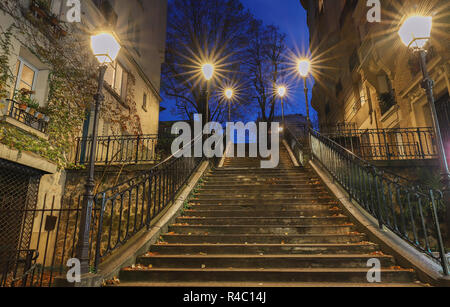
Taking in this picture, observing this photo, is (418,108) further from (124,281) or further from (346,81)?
(124,281)

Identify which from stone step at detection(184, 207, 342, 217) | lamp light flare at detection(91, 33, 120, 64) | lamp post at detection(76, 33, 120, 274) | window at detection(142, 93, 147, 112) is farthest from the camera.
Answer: window at detection(142, 93, 147, 112)

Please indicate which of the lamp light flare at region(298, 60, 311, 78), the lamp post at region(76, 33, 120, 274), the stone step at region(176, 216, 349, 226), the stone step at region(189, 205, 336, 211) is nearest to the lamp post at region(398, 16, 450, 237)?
the stone step at region(176, 216, 349, 226)

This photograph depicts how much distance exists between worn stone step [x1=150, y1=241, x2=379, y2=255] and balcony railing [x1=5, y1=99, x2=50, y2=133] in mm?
5385

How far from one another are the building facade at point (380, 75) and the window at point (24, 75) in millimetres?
9269

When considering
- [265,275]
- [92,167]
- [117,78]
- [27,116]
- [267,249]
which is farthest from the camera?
[117,78]

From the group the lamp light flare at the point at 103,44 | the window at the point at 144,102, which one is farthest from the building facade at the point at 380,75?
the window at the point at 144,102

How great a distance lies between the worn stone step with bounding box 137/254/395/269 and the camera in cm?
435

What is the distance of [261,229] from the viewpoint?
5691 millimetres

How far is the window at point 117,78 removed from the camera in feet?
41.6

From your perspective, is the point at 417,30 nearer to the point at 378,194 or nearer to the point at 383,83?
the point at 378,194

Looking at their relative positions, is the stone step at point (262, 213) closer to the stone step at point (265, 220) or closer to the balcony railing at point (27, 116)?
the stone step at point (265, 220)

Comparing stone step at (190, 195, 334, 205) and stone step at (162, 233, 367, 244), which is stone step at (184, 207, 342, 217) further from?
stone step at (162, 233, 367, 244)

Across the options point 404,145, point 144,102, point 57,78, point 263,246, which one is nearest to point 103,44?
point 263,246

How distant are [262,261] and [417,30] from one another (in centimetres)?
415
